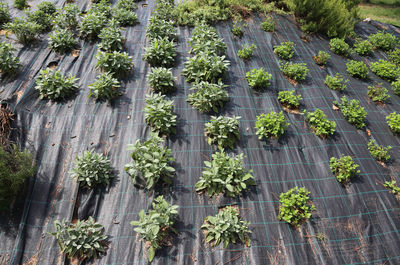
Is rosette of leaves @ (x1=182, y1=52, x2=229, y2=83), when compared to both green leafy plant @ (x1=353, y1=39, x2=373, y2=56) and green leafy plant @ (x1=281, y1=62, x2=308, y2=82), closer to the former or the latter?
green leafy plant @ (x1=281, y1=62, x2=308, y2=82)

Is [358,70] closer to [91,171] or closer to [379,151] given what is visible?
[379,151]

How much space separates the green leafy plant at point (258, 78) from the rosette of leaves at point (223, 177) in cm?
249

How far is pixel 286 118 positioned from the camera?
539cm

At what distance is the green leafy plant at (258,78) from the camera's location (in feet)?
18.8

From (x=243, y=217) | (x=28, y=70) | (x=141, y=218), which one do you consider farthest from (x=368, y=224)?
(x=28, y=70)

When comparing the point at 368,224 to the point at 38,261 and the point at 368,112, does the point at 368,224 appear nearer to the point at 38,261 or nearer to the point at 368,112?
the point at 368,112

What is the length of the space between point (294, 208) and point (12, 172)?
194 inches

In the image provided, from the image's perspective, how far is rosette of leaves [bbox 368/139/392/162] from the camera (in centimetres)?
481

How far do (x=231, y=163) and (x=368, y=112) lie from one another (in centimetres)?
443

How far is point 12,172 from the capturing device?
368 centimetres

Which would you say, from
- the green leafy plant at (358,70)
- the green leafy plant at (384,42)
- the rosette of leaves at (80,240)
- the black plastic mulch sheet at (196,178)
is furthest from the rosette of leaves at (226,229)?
the green leafy plant at (384,42)

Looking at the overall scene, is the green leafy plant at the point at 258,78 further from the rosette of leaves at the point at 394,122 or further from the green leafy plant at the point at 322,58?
the rosette of leaves at the point at 394,122

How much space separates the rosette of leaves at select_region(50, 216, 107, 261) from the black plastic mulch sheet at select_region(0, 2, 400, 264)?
0.54ft

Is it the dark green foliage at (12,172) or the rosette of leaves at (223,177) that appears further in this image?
the rosette of leaves at (223,177)
